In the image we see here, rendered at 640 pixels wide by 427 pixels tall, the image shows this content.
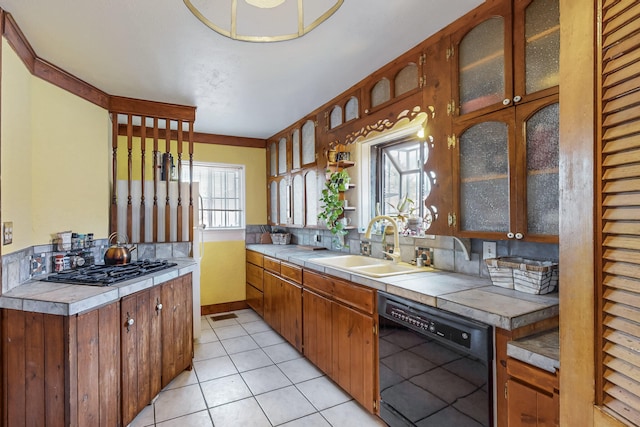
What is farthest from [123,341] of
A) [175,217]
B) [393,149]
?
[393,149]

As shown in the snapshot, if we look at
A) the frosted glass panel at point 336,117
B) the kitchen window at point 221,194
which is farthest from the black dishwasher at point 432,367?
the kitchen window at point 221,194

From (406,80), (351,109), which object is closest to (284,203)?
(351,109)

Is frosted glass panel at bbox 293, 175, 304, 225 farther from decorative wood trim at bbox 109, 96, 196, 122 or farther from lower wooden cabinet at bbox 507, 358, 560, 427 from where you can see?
lower wooden cabinet at bbox 507, 358, 560, 427

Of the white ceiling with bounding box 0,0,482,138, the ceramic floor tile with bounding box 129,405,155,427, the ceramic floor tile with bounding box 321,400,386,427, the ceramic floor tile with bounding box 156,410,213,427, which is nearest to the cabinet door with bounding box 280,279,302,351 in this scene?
the ceramic floor tile with bounding box 321,400,386,427

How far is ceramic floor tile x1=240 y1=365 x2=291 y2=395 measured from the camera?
2.46 meters

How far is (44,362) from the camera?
1615 millimetres

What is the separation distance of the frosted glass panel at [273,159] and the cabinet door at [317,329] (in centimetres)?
219

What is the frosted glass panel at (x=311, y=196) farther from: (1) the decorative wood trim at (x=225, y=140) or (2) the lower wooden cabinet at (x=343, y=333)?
(1) the decorative wood trim at (x=225, y=140)

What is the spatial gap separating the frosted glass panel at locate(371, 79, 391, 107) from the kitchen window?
8.65 feet

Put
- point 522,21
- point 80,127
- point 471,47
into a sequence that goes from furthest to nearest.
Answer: point 80,127, point 471,47, point 522,21

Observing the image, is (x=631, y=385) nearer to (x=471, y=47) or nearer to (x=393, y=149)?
(x=471, y=47)

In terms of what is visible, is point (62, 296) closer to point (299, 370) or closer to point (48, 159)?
point (48, 159)

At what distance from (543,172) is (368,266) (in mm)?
1402

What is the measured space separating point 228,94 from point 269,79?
1.82 ft
